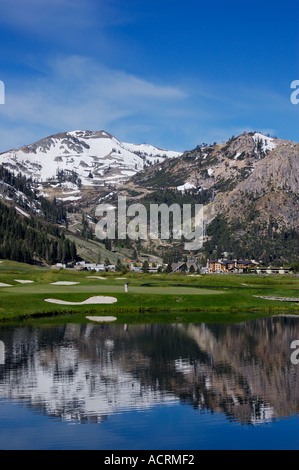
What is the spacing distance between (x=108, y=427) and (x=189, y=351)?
24.6 metres

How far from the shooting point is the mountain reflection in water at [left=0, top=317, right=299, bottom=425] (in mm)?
35188

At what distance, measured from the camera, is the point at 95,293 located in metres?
94.7

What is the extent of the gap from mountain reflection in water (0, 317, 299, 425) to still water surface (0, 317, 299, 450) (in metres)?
0.08

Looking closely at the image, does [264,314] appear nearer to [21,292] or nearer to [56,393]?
[21,292]

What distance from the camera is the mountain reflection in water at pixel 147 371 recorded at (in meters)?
35.2

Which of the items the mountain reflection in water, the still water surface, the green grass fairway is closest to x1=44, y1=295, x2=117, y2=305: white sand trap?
the green grass fairway

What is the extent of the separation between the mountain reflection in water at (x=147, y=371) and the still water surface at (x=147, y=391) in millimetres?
78

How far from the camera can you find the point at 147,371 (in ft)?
145

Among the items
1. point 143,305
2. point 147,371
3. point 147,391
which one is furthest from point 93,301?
point 147,391

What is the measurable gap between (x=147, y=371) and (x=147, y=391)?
6001mm

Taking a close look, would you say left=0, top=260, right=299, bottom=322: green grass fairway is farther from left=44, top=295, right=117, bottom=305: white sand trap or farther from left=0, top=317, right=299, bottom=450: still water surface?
left=0, top=317, right=299, bottom=450: still water surface

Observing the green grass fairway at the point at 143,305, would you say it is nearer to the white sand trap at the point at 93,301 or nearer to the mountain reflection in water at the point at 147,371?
the white sand trap at the point at 93,301

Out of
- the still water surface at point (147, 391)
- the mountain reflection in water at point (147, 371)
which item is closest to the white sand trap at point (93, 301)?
the mountain reflection in water at point (147, 371)
